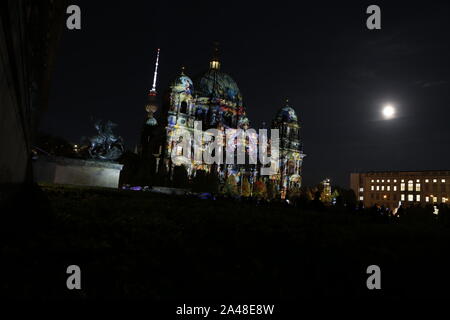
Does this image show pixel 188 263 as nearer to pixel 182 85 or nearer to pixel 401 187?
pixel 182 85

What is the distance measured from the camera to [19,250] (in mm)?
4145

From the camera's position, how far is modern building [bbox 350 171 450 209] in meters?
98.0

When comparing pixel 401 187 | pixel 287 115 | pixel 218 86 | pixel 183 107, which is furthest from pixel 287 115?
pixel 401 187

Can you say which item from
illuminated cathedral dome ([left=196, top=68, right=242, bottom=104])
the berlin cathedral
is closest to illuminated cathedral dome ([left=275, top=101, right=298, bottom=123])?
the berlin cathedral

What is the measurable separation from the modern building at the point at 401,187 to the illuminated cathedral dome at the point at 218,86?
182 feet

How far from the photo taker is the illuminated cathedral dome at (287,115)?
108488 millimetres

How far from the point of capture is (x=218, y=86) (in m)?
106

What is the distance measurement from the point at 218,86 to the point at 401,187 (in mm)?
72779

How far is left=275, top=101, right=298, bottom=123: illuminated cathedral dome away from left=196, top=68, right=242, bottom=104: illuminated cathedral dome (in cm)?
1550

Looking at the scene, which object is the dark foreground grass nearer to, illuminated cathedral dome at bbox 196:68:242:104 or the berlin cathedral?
the berlin cathedral

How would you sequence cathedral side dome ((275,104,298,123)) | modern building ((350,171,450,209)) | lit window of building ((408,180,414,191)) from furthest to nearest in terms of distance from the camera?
cathedral side dome ((275,104,298,123)) < lit window of building ((408,180,414,191)) < modern building ((350,171,450,209))

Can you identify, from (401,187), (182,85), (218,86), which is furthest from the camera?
(218,86)

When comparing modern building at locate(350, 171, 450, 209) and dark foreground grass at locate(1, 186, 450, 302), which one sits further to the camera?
modern building at locate(350, 171, 450, 209)
